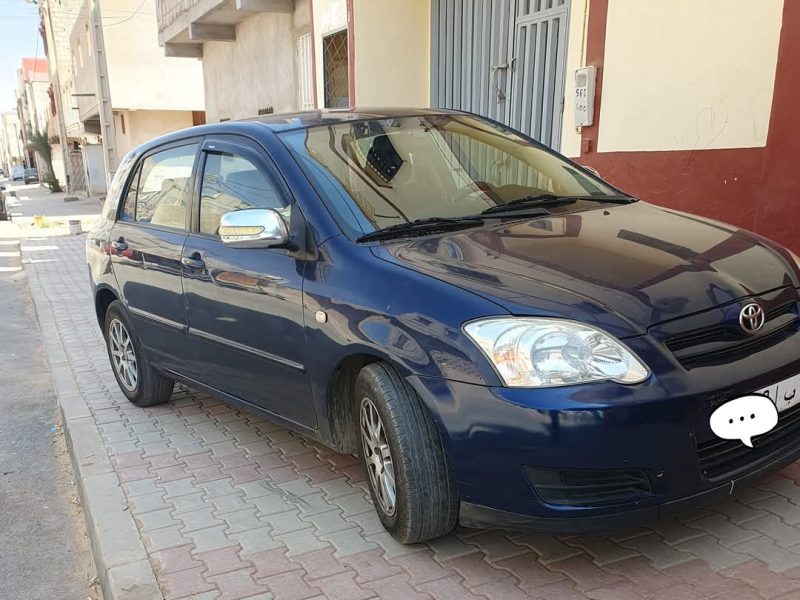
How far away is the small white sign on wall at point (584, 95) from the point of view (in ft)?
19.0

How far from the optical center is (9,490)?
392 cm

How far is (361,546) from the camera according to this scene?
2.83 m

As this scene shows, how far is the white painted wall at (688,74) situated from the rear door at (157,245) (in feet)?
11.5

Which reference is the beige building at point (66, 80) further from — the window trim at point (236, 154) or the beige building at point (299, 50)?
the window trim at point (236, 154)

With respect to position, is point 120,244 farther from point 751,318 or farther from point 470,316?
point 751,318

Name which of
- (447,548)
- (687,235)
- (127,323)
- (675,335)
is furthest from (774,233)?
(127,323)

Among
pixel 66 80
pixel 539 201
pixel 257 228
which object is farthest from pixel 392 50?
pixel 66 80

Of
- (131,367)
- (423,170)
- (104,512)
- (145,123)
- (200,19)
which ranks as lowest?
(104,512)

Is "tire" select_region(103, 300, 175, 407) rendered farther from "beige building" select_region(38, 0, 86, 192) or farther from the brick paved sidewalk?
"beige building" select_region(38, 0, 86, 192)

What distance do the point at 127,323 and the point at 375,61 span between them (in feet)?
18.5

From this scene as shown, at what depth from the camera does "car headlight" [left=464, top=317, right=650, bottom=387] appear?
218 centimetres

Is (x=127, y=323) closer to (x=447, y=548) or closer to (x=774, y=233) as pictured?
(x=447, y=548)
